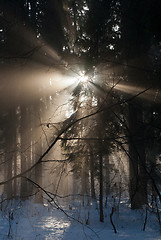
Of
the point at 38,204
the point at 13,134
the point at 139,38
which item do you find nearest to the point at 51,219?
the point at 38,204

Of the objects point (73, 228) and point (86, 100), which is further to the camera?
point (73, 228)

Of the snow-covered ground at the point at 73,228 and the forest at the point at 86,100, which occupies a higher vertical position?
the forest at the point at 86,100

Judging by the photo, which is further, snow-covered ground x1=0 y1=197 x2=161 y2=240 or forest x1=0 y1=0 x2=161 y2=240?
snow-covered ground x1=0 y1=197 x2=161 y2=240

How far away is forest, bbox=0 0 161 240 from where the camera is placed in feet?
8.76

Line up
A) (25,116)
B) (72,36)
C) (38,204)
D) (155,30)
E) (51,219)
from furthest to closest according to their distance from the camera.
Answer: (25,116), (38,204), (51,219), (72,36), (155,30)

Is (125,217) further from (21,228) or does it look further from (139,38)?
(139,38)

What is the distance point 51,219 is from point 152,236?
4749 millimetres

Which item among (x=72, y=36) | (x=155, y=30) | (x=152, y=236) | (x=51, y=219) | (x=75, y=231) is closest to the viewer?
(x=155, y=30)

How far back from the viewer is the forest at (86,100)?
2670mm

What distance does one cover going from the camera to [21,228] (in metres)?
7.73

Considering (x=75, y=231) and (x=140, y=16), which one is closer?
(x=140, y=16)

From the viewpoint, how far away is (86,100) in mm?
2895

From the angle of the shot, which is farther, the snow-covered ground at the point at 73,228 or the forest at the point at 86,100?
the snow-covered ground at the point at 73,228

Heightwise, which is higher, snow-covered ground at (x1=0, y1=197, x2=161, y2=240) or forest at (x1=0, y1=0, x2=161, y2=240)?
forest at (x1=0, y1=0, x2=161, y2=240)
